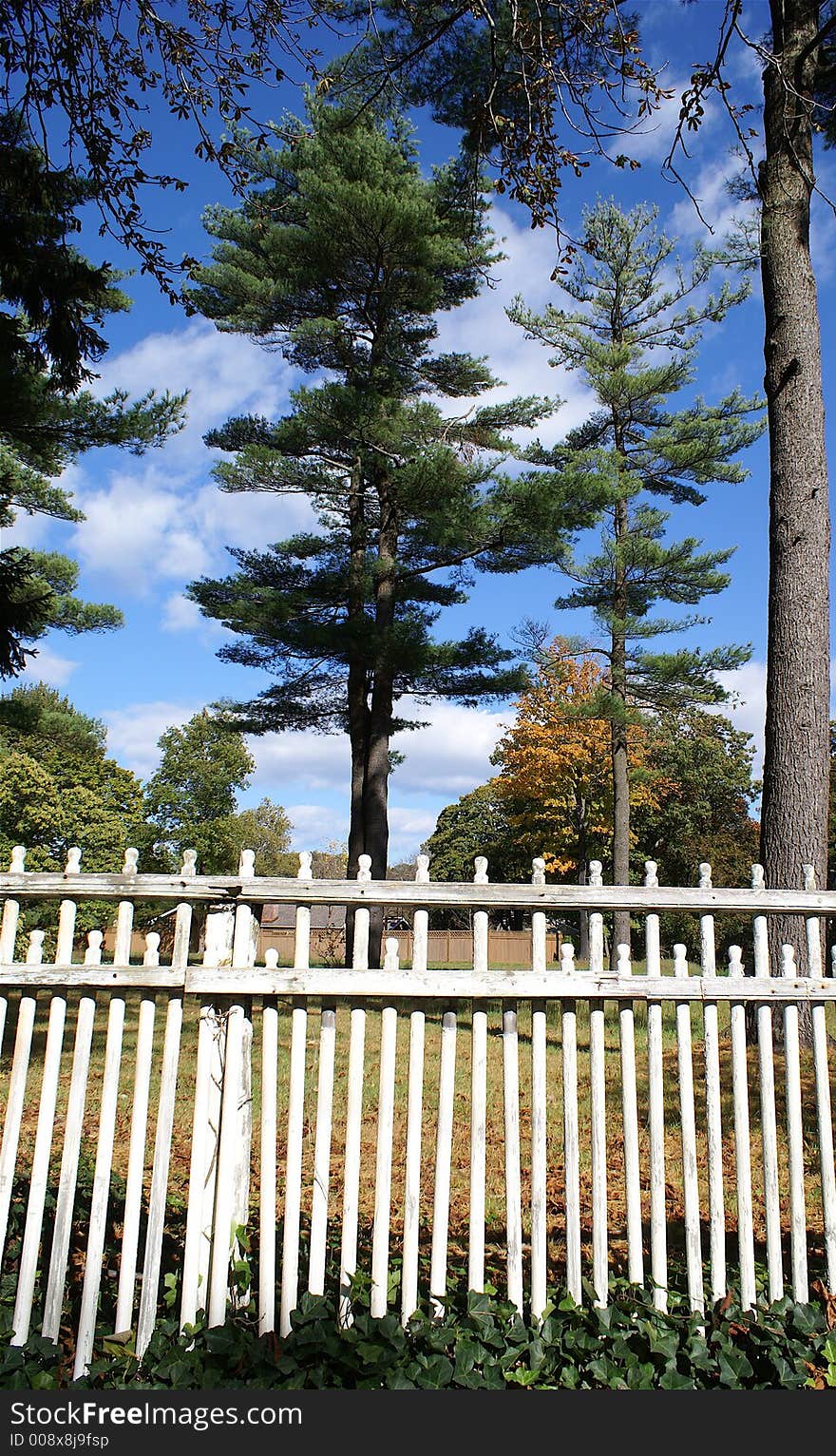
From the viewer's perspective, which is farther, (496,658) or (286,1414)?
(496,658)

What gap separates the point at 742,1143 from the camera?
355 centimetres

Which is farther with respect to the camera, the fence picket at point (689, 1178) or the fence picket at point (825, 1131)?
the fence picket at point (825, 1131)

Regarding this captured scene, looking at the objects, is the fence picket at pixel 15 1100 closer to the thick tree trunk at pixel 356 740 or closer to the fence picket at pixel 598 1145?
the fence picket at pixel 598 1145

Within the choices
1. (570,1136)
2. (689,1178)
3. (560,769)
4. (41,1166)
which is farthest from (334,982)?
(560,769)

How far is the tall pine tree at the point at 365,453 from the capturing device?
16.5 meters

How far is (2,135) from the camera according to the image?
6055 mm

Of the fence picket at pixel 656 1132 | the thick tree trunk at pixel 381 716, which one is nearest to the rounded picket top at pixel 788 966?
the fence picket at pixel 656 1132

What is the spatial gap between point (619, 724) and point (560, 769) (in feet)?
27.9

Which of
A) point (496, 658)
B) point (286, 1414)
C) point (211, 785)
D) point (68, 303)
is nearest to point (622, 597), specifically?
point (496, 658)

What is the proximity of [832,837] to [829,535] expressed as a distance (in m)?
27.2

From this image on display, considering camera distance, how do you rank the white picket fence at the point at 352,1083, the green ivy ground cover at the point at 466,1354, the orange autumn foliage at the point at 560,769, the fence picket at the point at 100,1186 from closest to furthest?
the green ivy ground cover at the point at 466,1354
the fence picket at the point at 100,1186
the white picket fence at the point at 352,1083
the orange autumn foliage at the point at 560,769

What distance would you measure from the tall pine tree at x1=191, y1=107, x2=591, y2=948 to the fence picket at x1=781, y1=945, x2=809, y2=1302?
12866 mm

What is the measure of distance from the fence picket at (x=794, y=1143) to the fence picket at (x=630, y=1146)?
60 cm

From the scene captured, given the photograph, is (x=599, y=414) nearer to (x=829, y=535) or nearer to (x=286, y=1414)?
(x=829, y=535)
